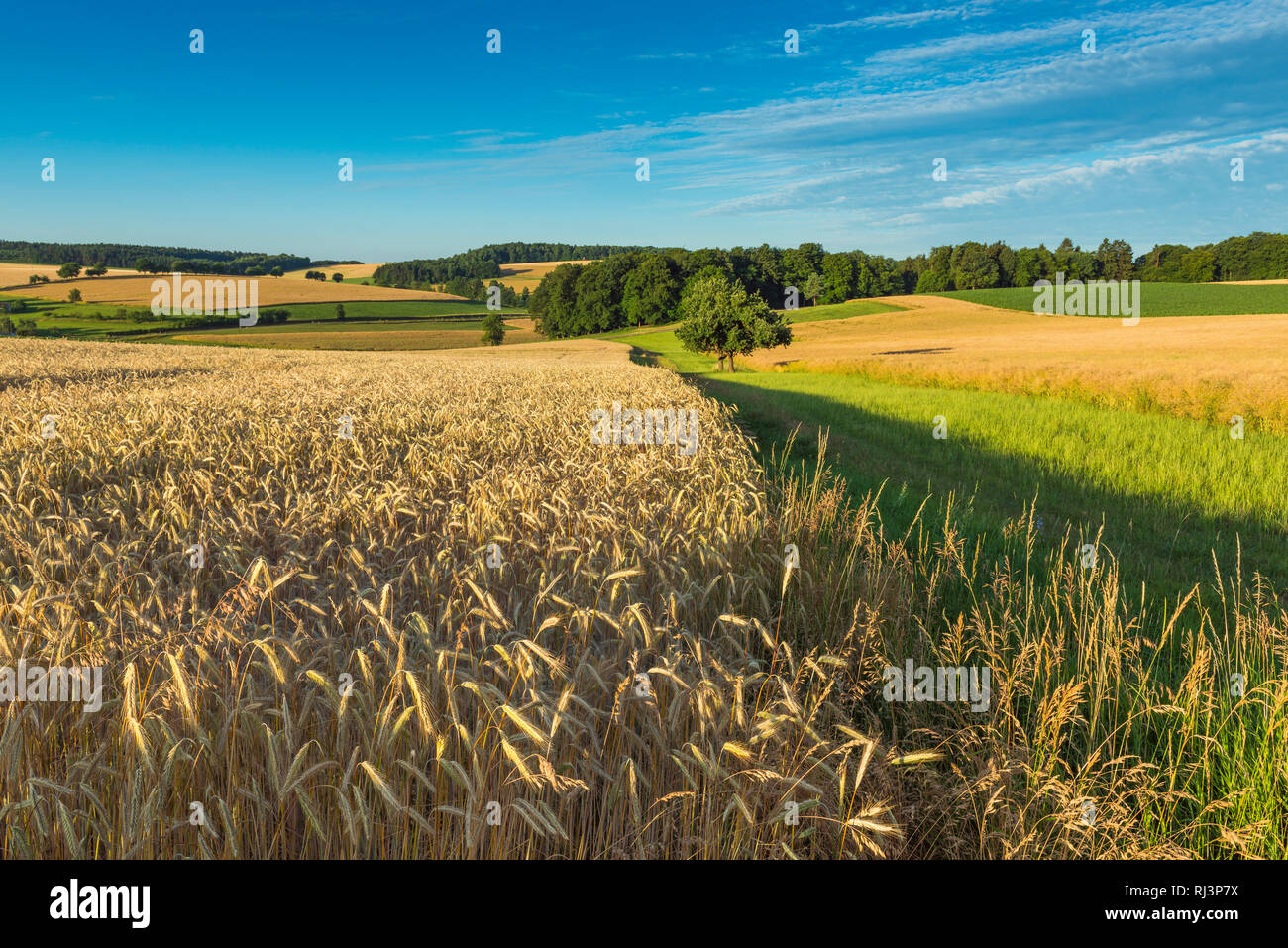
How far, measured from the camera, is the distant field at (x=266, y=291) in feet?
290

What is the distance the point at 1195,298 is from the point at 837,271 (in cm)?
5804

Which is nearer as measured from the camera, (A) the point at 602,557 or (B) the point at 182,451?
(A) the point at 602,557

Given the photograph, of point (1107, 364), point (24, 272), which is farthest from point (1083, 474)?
point (24, 272)

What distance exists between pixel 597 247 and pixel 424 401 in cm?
17472

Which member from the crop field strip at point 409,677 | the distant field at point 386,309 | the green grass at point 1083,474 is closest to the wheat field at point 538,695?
the crop field strip at point 409,677

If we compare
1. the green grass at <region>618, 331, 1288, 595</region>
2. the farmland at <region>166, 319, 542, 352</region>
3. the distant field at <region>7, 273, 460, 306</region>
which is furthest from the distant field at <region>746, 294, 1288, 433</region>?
the distant field at <region>7, 273, 460, 306</region>

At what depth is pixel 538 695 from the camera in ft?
7.51

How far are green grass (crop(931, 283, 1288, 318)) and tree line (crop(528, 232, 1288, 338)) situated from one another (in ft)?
75.0

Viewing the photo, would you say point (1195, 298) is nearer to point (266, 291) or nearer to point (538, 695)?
point (538, 695)

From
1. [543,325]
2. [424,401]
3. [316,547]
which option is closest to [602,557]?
[316,547]

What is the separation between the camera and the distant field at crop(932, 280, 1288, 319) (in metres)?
85.3
